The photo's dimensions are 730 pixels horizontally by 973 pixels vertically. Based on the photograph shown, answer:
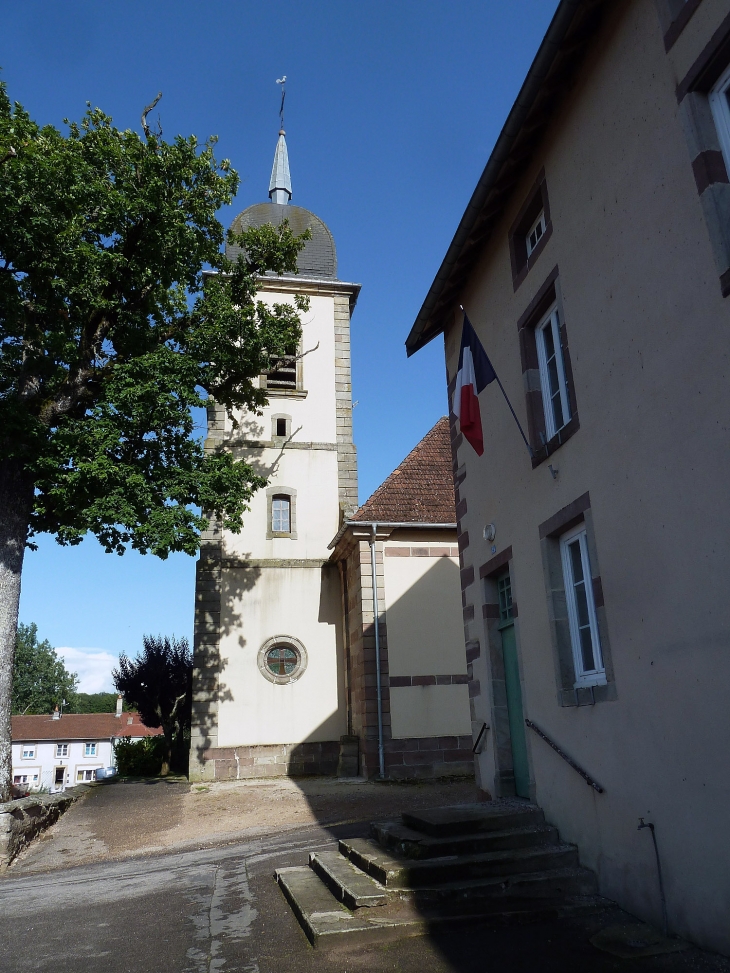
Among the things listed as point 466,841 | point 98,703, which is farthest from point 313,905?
point 98,703

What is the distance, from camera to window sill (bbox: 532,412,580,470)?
6254 mm

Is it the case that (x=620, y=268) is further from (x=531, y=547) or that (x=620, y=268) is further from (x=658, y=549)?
(x=531, y=547)

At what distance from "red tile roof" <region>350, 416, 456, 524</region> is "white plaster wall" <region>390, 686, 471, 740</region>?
355cm

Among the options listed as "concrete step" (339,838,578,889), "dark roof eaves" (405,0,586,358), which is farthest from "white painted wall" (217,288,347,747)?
"concrete step" (339,838,578,889)

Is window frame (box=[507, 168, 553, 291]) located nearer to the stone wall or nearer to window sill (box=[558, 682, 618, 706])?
window sill (box=[558, 682, 618, 706])

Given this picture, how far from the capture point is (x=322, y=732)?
1684 centimetres

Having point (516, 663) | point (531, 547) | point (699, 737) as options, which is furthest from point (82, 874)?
point (699, 737)

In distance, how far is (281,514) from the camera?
18.4 meters

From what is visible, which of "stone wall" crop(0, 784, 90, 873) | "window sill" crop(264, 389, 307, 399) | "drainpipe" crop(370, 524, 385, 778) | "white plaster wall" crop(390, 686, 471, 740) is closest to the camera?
"stone wall" crop(0, 784, 90, 873)

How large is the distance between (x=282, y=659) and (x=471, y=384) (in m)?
11.1

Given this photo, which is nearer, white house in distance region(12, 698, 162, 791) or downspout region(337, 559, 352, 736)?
downspout region(337, 559, 352, 736)

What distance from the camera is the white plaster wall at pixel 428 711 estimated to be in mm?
14914

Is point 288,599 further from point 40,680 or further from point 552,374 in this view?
point 40,680

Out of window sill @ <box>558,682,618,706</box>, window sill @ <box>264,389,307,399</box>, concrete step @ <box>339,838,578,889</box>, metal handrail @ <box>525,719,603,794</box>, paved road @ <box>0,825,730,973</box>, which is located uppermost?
window sill @ <box>264,389,307,399</box>
